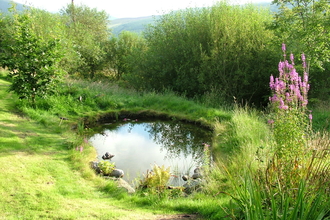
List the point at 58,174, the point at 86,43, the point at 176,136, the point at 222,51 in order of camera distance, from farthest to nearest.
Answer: the point at 86,43
the point at 222,51
the point at 176,136
the point at 58,174

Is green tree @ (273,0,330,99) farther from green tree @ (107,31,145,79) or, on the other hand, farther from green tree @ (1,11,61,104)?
green tree @ (107,31,145,79)

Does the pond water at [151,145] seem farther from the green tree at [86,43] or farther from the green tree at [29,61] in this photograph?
the green tree at [86,43]

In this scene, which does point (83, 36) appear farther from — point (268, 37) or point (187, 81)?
point (268, 37)

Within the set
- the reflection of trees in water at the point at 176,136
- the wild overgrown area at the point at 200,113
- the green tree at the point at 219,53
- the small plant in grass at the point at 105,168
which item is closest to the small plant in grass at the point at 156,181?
the wild overgrown area at the point at 200,113

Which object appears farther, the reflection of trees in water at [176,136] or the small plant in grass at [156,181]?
the reflection of trees in water at [176,136]

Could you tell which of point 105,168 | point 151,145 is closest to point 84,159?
point 105,168

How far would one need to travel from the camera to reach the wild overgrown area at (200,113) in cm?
383

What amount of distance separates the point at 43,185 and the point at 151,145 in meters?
4.24

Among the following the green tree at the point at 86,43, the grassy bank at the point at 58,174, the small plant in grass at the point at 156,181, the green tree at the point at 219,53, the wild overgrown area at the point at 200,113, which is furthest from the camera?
the green tree at the point at 86,43

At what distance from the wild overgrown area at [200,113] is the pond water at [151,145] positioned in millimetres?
498

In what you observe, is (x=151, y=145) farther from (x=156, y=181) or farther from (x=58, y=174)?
(x=58, y=174)

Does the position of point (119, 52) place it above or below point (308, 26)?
below

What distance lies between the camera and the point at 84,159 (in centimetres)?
650

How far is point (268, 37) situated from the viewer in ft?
41.3
